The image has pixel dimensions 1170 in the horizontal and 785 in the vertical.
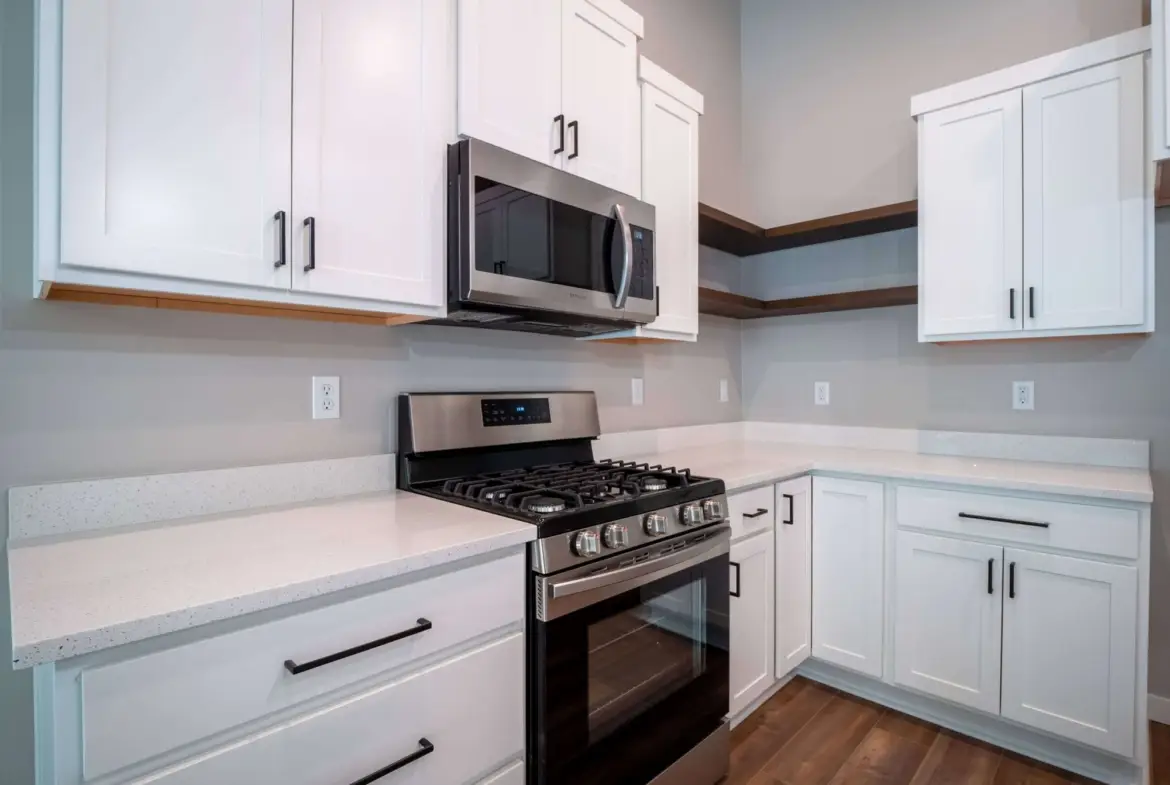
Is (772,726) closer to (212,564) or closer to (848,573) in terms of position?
(848,573)

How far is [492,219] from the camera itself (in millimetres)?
1539

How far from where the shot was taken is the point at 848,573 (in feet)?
7.47

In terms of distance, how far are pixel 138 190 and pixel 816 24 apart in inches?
123

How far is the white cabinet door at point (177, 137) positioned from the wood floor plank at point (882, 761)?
2.16 meters

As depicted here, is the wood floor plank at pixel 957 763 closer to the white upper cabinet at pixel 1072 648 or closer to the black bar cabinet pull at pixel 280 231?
the white upper cabinet at pixel 1072 648

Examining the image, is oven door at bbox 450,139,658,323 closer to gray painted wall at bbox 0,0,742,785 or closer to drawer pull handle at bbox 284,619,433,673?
gray painted wall at bbox 0,0,742,785

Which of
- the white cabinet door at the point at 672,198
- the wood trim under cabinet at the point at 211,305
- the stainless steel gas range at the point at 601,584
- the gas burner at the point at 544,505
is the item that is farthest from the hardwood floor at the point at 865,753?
the wood trim under cabinet at the point at 211,305

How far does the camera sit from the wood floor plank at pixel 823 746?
6.15 feet

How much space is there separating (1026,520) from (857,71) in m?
2.18

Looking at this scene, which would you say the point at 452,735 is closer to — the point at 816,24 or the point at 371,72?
the point at 371,72

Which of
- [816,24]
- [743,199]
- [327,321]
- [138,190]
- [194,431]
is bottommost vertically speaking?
[194,431]

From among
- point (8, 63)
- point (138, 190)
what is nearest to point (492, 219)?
point (138, 190)

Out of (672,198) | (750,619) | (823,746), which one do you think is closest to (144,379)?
(672,198)

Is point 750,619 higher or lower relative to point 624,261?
lower
